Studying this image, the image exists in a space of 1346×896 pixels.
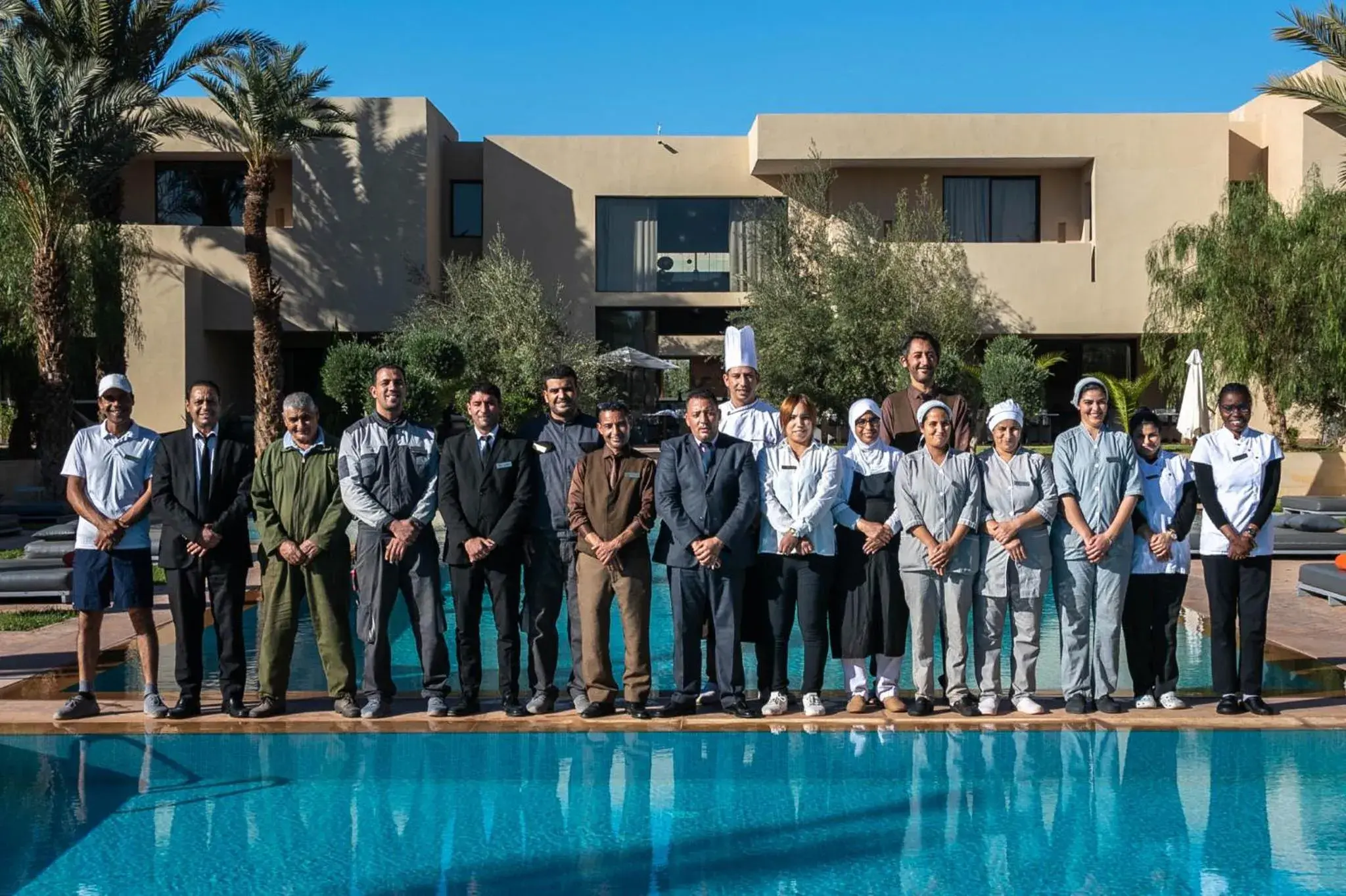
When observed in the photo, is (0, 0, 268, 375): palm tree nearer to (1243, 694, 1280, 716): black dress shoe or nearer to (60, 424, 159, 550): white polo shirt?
(60, 424, 159, 550): white polo shirt

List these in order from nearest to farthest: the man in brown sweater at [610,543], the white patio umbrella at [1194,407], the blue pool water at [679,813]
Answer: the blue pool water at [679,813]
the man in brown sweater at [610,543]
the white patio umbrella at [1194,407]

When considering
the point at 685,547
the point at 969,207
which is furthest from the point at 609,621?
the point at 969,207

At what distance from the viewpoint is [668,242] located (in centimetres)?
3139

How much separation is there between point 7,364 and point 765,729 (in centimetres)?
2309

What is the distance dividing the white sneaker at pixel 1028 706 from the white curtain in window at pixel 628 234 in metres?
24.6

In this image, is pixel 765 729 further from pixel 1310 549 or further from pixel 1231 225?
pixel 1231 225

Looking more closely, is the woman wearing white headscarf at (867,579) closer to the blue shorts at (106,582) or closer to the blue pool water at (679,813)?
the blue pool water at (679,813)

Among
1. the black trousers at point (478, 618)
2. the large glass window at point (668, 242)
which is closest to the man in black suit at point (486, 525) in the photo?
the black trousers at point (478, 618)

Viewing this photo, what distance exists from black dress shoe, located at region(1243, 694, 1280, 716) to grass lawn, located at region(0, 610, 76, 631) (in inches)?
368

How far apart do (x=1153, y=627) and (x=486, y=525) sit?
4019 millimetres

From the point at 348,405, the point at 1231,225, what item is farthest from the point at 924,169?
the point at 348,405

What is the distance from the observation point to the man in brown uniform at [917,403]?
25.7ft

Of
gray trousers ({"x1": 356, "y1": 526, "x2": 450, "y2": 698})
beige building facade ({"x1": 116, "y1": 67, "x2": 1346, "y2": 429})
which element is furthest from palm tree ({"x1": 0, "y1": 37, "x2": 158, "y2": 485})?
gray trousers ({"x1": 356, "y1": 526, "x2": 450, "y2": 698})

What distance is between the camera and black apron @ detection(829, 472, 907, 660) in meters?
7.59
